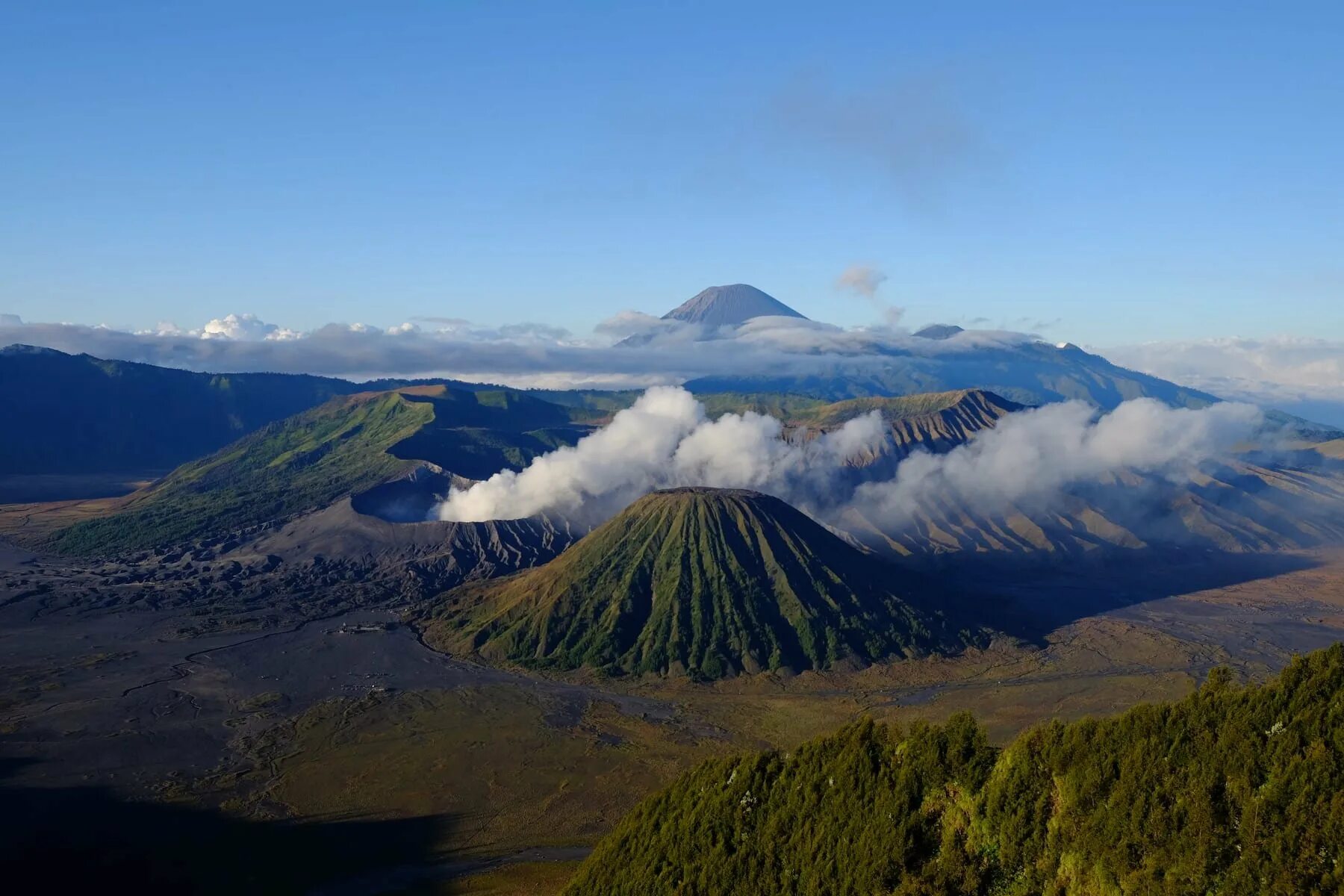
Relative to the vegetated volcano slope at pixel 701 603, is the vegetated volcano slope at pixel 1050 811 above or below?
above

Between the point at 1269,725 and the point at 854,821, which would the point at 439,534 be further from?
the point at 1269,725

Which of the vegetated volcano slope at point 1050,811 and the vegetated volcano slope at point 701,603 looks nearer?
the vegetated volcano slope at point 1050,811

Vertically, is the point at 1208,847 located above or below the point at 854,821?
above

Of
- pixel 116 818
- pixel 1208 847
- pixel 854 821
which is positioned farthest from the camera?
pixel 116 818

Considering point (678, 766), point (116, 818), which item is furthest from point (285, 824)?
point (678, 766)

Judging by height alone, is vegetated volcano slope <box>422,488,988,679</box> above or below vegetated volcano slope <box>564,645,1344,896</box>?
below
